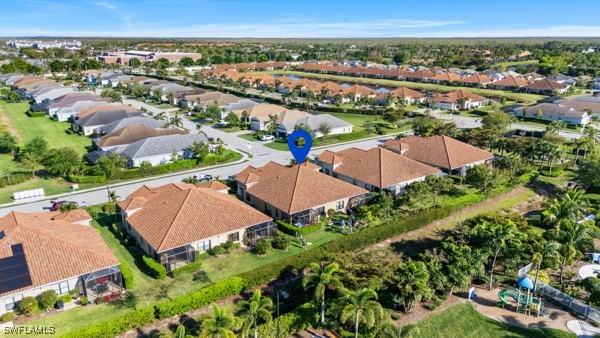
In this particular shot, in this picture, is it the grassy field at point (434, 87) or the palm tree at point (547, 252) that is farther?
the grassy field at point (434, 87)

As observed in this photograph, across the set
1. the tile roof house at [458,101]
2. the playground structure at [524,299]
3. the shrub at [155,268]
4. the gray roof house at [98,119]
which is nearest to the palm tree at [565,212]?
the playground structure at [524,299]

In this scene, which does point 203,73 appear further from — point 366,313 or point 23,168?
point 366,313

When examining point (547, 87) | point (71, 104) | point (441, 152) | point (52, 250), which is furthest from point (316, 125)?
point (547, 87)

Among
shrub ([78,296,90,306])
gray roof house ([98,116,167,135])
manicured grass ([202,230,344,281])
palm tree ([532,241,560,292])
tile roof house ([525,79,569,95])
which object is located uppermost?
tile roof house ([525,79,569,95])

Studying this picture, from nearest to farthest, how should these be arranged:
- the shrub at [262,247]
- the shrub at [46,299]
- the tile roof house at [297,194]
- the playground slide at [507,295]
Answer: the shrub at [46,299]
the playground slide at [507,295]
the shrub at [262,247]
the tile roof house at [297,194]

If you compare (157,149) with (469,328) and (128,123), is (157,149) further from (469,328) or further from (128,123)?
(469,328)

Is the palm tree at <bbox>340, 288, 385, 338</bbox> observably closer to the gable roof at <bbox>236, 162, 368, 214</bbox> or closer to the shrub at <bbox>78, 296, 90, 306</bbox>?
the gable roof at <bbox>236, 162, 368, 214</bbox>

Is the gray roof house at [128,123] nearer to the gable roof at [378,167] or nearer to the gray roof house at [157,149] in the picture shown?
the gray roof house at [157,149]

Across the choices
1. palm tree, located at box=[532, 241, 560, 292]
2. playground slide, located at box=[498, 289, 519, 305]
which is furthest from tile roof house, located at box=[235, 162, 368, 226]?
palm tree, located at box=[532, 241, 560, 292]
